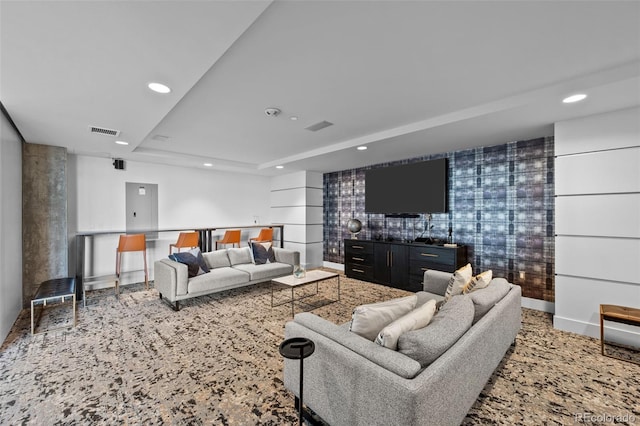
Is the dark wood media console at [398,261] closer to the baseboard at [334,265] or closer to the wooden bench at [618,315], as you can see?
the baseboard at [334,265]

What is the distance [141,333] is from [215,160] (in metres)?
3.61

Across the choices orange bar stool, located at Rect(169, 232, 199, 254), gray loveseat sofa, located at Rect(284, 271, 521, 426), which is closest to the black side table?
gray loveseat sofa, located at Rect(284, 271, 521, 426)

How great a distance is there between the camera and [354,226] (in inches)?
233

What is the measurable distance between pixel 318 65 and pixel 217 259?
3.73m

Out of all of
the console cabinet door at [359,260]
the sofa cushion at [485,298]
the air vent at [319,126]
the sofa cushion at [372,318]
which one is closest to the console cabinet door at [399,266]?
the console cabinet door at [359,260]

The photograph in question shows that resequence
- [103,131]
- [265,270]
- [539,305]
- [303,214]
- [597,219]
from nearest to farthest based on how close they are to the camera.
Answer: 1. [597,219]
2. [103,131]
3. [539,305]
4. [265,270]
5. [303,214]

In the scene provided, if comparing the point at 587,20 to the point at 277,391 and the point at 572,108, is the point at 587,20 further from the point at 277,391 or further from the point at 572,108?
the point at 277,391

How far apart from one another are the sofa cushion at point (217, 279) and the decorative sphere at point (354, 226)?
2559 millimetres

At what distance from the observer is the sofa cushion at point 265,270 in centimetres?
450

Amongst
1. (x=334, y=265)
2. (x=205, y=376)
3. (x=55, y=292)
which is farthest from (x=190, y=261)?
(x=334, y=265)

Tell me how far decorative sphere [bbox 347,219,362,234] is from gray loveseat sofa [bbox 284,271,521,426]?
156 inches

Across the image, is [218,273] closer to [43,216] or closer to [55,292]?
[55,292]

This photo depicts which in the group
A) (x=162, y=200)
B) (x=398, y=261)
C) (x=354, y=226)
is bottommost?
(x=398, y=261)

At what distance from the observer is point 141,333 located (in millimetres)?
3018
